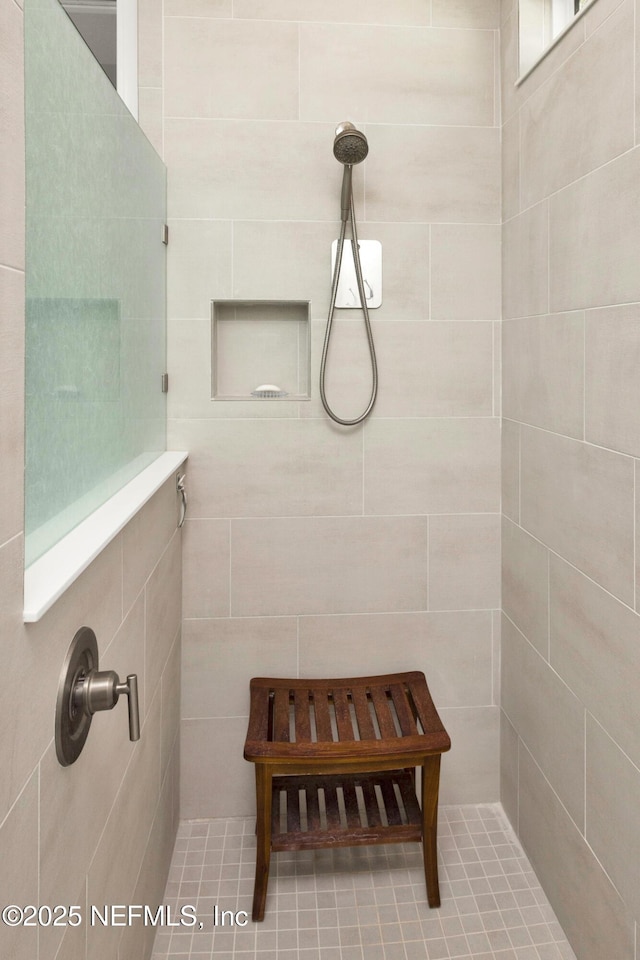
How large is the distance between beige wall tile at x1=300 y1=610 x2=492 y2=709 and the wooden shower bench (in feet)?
0.25

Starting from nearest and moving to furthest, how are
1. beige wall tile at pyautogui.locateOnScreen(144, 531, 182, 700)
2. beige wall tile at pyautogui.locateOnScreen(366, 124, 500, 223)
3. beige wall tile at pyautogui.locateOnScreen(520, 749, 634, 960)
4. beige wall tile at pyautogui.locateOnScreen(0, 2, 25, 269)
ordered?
beige wall tile at pyautogui.locateOnScreen(0, 2, 25, 269)
beige wall tile at pyautogui.locateOnScreen(520, 749, 634, 960)
beige wall tile at pyautogui.locateOnScreen(144, 531, 182, 700)
beige wall tile at pyautogui.locateOnScreen(366, 124, 500, 223)

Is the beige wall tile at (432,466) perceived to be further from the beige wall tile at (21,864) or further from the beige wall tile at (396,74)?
the beige wall tile at (21,864)

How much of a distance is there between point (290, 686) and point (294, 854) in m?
0.46

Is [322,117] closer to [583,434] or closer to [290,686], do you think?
[583,434]

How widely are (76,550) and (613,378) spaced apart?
106 cm

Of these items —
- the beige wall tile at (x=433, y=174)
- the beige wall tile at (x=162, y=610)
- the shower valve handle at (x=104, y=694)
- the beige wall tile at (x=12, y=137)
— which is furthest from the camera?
the beige wall tile at (x=433, y=174)

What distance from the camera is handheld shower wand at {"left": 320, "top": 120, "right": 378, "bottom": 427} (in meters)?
1.73

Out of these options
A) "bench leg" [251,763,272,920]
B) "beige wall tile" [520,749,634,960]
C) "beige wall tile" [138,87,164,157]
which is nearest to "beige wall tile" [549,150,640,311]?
"beige wall tile" [138,87,164,157]

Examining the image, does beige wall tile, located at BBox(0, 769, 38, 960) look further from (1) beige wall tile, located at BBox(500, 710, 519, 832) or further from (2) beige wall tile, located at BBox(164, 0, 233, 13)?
(2) beige wall tile, located at BBox(164, 0, 233, 13)

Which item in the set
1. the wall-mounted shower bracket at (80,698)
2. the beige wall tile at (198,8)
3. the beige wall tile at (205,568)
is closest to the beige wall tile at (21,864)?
the wall-mounted shower bracket at (80,698)

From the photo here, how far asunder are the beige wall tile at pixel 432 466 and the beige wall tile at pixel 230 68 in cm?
97

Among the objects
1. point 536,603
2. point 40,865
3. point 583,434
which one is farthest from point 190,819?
point 583,434

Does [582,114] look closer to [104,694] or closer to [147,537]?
[147,537]

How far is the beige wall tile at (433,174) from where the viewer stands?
200cm
